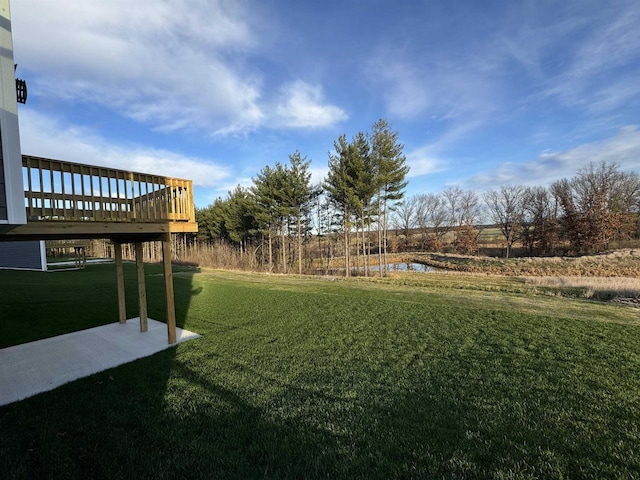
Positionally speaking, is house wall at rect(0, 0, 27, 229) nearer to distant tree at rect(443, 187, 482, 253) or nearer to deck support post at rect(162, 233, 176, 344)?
deck support post at rect(162, 233, 176, 344)

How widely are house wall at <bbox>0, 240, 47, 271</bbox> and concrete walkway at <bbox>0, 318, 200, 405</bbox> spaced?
585 inches

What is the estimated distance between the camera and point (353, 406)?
2.86 meters

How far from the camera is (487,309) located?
6781 millimetres

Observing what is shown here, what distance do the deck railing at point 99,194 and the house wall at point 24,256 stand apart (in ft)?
53.1

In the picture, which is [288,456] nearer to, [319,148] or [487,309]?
[487,309]

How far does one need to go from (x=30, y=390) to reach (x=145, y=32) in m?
9.37

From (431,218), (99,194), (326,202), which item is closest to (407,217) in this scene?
(431,218)

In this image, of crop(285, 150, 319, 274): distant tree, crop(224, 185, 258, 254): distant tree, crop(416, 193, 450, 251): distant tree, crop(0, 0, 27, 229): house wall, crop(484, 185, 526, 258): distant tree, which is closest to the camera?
crop(0, 0, 27, 229): house wall

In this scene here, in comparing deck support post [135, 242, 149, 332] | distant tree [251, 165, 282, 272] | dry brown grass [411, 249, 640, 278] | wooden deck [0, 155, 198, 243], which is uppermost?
distant tree [251, 165, 282, 272]

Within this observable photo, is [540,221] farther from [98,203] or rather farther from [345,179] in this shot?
[98,203]

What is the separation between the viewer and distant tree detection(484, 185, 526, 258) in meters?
29.7

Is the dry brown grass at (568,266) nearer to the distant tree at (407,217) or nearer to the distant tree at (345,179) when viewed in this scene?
the distant tree at (345,179)

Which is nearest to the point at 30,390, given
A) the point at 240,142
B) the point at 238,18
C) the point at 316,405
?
the point at 316,405

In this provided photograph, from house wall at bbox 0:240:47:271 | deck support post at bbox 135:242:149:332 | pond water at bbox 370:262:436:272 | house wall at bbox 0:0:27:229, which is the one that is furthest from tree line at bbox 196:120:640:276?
house wall at bbox 0:0:27:229
